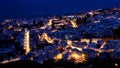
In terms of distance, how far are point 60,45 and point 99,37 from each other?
2539mm

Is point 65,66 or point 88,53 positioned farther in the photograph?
point 88,53

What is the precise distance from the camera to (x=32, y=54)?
448 inches

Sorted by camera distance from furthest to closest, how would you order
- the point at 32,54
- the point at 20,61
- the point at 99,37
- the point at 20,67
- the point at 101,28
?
the point at 101,28
the point at 99,37
the point at 32,54
the point at 20,61
the point at 20,67

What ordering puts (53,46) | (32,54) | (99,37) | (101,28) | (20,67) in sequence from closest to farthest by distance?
(20,67) < (32,54) < (53,46) < (99,37) < (101,28)

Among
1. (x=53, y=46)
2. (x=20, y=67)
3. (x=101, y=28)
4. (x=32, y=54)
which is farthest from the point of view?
(x=101, y=28)

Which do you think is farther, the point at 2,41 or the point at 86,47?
the point at 2,41

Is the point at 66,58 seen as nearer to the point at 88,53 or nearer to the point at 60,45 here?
the point at 88,53

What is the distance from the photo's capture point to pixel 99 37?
47.2 feet

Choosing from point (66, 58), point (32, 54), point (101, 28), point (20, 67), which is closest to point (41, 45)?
point (32, 54)

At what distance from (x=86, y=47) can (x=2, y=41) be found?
171 inches

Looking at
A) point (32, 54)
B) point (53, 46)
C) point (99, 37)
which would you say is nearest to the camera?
point (32, 54)

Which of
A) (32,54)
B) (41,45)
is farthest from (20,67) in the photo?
(41,45)

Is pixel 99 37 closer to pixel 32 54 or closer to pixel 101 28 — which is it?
pixel 101 28

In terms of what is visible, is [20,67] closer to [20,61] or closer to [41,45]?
[20,61]
